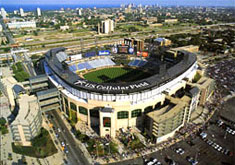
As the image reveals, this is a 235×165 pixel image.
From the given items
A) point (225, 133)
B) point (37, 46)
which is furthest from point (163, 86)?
point (37, 46)

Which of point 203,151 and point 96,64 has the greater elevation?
point 96,64

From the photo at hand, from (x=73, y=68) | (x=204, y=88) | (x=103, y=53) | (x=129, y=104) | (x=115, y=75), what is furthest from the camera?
(x=103, y=53)

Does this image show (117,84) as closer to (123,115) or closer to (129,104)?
(129,104)

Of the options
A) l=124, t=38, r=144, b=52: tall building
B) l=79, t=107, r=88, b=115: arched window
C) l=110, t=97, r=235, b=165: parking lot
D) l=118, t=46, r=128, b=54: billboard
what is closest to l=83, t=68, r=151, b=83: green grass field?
l=118, t=46, r=128, b=54: billboard

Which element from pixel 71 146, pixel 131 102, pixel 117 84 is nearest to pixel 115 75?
pixel 117 84

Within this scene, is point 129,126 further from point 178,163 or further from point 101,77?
point 101,77

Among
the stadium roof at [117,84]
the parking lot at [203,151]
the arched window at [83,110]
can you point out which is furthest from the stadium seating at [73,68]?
the parking lot at [203,151]
